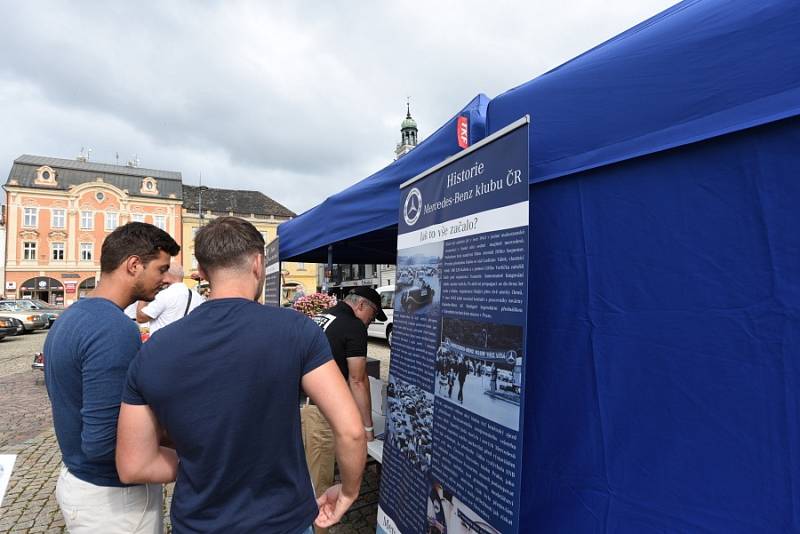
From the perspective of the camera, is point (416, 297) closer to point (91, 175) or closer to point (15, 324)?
point (15, 324)

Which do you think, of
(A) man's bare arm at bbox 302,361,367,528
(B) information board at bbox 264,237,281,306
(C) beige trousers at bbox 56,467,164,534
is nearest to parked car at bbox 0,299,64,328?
(B) information board at bbox 264,237,281,306

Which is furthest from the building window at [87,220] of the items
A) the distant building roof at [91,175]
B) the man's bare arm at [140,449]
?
the man's bare arm at [140,449]

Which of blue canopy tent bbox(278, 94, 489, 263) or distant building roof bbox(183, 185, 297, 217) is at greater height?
distant building roof bbox(183, 185, 297, 217)

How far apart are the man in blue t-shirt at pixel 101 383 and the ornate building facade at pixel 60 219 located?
41.7 metres

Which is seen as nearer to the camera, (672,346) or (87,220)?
(672,346)

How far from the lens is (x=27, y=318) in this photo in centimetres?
1677

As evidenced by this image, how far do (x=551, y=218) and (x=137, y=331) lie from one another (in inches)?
65.5

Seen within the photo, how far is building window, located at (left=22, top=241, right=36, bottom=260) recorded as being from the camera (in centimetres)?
3422

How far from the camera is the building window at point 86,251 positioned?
36.1 meters

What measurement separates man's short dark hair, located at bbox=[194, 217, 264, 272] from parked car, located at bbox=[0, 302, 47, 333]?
2024cm

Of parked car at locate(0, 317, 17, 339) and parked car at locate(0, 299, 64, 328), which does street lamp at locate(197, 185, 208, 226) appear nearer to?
parked car at locate(0, 299, 64, 328)

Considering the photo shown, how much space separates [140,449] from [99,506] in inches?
18.4

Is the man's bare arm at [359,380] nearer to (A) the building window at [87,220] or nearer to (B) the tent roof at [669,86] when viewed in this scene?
(B) the tent roof at [669,86]

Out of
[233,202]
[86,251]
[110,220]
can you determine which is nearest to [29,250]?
[86,251]
